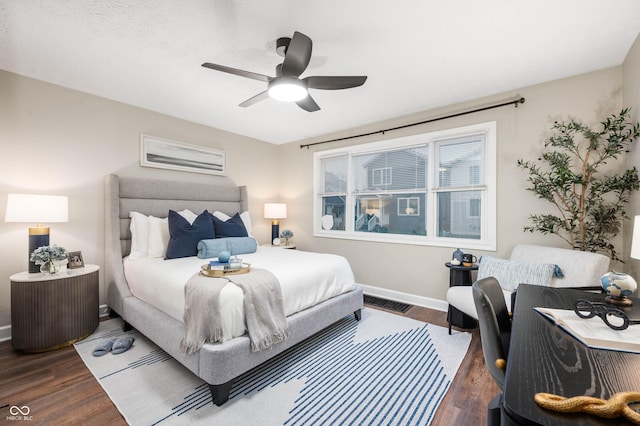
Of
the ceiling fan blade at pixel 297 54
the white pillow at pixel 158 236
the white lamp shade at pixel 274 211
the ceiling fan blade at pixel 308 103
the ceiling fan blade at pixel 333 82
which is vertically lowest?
the white pillow at pixel 158 236

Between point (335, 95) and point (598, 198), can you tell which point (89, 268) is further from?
point (598, 198)

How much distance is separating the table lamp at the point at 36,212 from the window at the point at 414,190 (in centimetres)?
322

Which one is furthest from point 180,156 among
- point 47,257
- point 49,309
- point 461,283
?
point 461,283

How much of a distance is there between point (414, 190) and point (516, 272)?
63.1 inches

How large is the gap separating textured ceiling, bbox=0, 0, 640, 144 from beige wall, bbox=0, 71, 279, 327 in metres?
0.22

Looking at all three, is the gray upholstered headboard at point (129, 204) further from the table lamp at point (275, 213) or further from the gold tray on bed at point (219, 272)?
the gold tray on bed at point (219, 272)

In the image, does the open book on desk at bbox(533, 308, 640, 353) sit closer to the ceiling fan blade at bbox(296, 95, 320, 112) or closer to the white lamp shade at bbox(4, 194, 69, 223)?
the ceiling fan blade at bbox(296, 95, 320, 112)

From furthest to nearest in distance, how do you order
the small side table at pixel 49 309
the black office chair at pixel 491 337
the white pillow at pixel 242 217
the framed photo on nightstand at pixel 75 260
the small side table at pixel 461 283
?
the white pillow at pixel 242 217, the small side table at pixel 461 283, the framed photo on nightstand at pixel 75 260, the small side table at pixel 49 309, the black office chair at pixel 491 337

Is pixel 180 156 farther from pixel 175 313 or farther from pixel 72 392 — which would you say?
pixel 72 392

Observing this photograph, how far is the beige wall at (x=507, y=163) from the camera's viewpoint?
2.60m

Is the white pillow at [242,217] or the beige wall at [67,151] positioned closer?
the beige wall at [67,151]

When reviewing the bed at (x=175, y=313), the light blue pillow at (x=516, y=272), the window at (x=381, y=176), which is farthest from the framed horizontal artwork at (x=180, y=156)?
the light blue pillow at (x=516, y=272)

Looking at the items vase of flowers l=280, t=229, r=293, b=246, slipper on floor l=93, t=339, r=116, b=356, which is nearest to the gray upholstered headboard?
slipper on floor l=93, t=339, r=116, b=356

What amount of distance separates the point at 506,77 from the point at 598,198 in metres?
1.40
